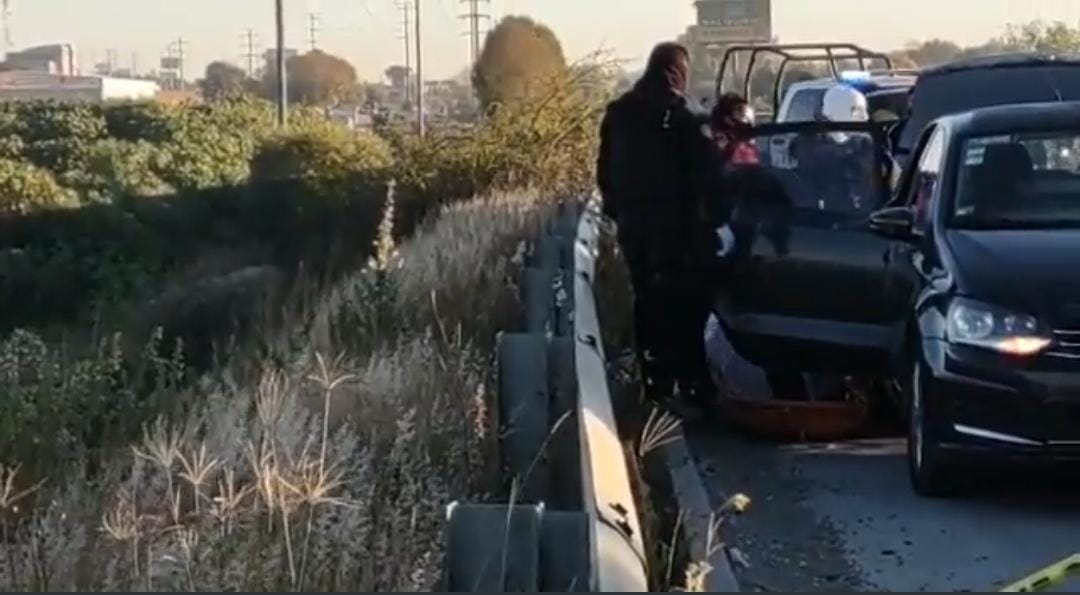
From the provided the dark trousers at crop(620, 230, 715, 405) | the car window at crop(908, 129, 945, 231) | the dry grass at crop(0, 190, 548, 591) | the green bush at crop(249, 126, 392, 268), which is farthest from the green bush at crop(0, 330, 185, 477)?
the green bush at crop(249, 126, 392, 268)

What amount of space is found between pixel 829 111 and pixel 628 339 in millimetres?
6075

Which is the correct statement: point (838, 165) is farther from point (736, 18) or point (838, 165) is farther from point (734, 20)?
point (736, 18)

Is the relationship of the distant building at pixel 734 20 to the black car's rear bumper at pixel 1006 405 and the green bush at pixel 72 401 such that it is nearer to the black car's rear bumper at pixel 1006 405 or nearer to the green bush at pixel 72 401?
the green bush at pixel 72 401

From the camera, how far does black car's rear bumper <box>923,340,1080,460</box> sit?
7.92 metres

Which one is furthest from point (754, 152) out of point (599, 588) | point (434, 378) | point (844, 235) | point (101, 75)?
point (101, 75)

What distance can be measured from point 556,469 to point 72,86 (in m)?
106

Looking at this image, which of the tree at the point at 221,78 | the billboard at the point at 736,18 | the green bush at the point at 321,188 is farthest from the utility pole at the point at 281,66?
the tree at the point at 221,78

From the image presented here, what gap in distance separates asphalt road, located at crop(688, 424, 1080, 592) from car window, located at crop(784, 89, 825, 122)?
34.3 ft

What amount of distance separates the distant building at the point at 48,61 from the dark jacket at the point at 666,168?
4159 inches

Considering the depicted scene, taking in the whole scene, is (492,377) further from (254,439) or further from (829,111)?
(829,111)

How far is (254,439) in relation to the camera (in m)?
6.63

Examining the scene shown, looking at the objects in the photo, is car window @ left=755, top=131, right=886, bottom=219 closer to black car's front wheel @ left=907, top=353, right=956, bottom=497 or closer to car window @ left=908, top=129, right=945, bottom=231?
car window @ left=908, top=129, right=945, bottom=231

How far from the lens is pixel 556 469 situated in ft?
22.5

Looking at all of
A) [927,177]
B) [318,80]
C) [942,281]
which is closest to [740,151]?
[927,177]
